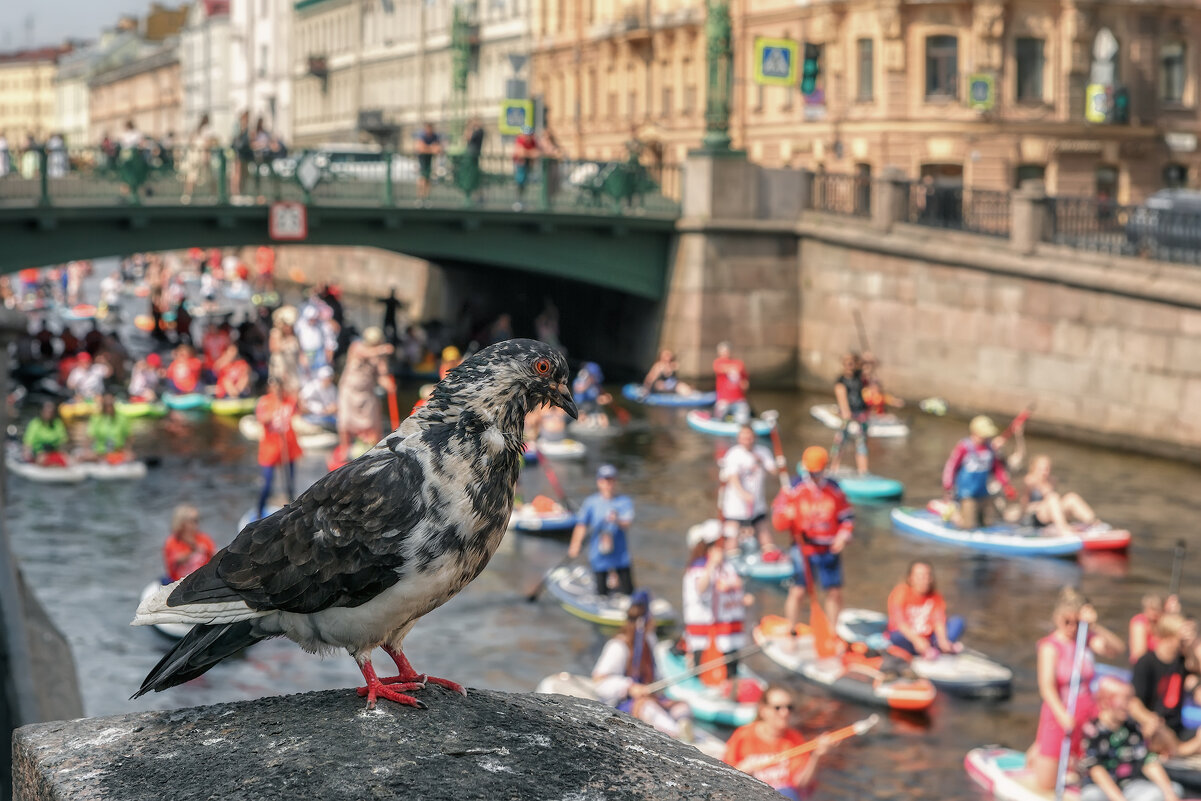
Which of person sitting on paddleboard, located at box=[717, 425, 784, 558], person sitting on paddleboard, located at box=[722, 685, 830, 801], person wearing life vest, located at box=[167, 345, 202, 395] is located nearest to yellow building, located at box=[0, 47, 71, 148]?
person wearing life vest, located at box=[167, 345, 202, 395]

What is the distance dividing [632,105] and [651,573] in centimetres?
4201

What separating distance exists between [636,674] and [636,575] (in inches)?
262

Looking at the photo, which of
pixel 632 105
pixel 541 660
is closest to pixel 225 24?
pixel 632 105

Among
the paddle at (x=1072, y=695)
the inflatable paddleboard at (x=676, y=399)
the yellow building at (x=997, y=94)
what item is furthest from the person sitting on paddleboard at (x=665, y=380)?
the paddle at (x=1072, y=695)

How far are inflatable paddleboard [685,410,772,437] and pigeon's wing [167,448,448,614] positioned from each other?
26.0 m

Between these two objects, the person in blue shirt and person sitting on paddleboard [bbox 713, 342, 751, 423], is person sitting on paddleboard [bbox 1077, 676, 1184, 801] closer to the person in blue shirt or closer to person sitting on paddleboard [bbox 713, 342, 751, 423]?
the person in blue shirt

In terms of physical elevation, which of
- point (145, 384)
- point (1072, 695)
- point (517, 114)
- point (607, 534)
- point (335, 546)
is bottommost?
point (145, 384)

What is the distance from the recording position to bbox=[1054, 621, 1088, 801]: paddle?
1137cm

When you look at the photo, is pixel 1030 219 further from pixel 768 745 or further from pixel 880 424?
pixel 768 745

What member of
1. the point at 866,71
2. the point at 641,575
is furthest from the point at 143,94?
the point at 641,575

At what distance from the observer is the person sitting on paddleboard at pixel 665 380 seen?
34.0m

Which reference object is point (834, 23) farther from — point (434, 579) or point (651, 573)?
point (434, 579)

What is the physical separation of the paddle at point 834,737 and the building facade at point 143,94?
10717 cm

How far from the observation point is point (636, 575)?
19.5m
